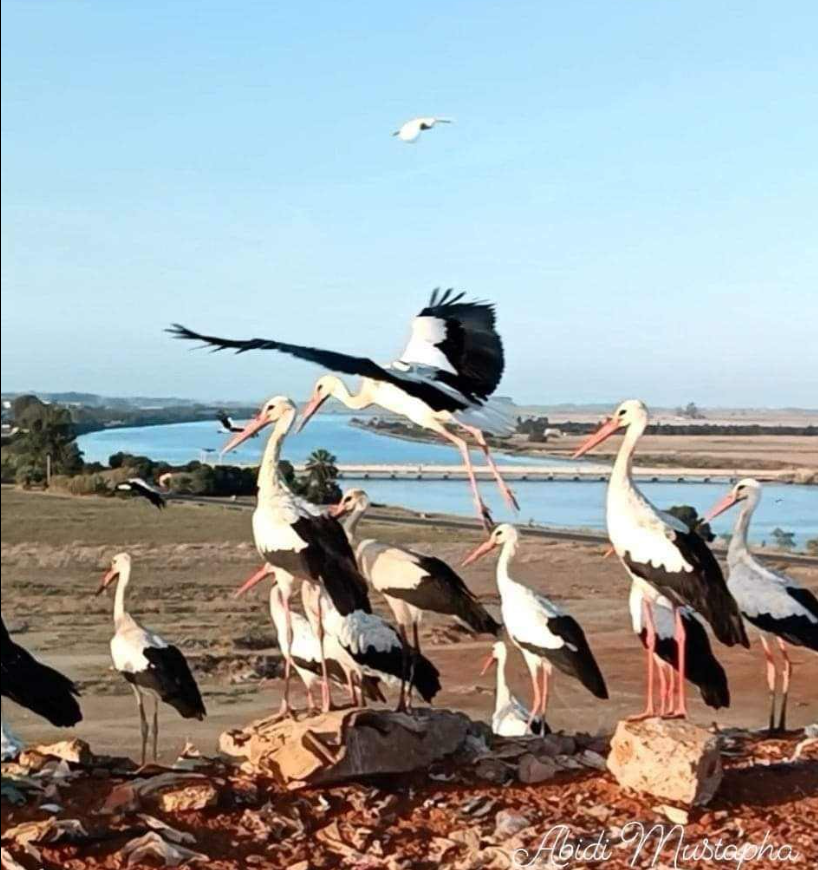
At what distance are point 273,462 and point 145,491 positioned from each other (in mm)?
904

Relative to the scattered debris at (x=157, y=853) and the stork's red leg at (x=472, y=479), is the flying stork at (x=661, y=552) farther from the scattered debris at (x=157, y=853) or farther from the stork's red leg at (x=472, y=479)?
the scattered debris at (x=157, y=853)

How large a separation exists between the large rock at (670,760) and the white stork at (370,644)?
3.07ft

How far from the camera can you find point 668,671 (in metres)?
4.41

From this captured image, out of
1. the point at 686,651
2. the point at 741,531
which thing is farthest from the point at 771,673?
the point at 741,531

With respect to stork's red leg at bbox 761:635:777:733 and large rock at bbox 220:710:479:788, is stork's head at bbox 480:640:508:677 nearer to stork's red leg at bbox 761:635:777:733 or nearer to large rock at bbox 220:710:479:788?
large rock at bbox 220:710:479:788

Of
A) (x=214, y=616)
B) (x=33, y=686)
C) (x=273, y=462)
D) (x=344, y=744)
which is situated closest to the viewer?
(x=344, y=744)

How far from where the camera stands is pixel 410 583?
14.5 feet

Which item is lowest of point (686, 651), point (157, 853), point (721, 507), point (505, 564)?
point (157, 853)

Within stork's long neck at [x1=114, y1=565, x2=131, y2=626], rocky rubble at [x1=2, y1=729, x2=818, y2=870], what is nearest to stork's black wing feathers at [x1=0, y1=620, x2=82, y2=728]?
rocky rubble at [x1=2, y1=729, x2=818, y2=870]

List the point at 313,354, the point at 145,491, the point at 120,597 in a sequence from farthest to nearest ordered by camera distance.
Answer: the point at 145,491 < the point at 120,597 < the point at 313,354

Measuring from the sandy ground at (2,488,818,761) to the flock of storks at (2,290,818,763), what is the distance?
0.17 metres

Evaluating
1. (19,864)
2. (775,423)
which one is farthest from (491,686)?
(19,864)

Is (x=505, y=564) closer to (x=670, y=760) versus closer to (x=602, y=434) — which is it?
(x=602, y=434)

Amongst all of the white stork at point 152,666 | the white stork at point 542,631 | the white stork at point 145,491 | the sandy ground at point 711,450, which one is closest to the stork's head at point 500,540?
the white stork at point 542,631
